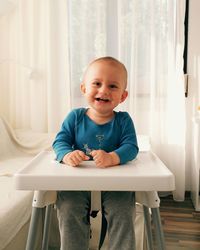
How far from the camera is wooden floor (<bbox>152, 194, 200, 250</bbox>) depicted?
182 cm

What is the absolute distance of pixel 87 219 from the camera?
3.26 ft

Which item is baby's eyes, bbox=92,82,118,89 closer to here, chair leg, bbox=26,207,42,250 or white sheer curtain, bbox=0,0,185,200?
chair leg, bbox=26,207,42,250

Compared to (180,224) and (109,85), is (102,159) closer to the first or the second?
(109,85)

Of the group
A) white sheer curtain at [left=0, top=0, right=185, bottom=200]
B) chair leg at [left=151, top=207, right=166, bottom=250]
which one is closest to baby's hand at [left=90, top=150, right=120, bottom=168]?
chair leg at [left=151, top=207, right=166, bottom=250]

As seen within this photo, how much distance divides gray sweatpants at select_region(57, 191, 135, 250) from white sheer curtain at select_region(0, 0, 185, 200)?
1.61 m

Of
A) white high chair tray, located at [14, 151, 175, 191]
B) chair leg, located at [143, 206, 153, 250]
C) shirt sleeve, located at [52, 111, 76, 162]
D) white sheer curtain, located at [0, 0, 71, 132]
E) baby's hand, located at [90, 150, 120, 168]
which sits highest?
white sheer curtain, located at [0, 0, 71, 132]

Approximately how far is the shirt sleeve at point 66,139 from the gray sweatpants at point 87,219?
0.13 metres

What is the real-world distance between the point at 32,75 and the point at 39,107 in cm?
25

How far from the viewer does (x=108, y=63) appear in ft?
3.45

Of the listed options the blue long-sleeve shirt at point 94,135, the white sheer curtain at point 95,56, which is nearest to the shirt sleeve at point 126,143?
the blue long-sleeve shirt at point 94,135

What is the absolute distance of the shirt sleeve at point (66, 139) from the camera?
1.02m

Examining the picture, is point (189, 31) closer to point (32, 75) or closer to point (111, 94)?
point (32, 75)

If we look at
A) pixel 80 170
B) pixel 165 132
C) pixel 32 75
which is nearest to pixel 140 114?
pixel 165 132

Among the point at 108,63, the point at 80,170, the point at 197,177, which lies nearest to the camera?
the point at 80,170
